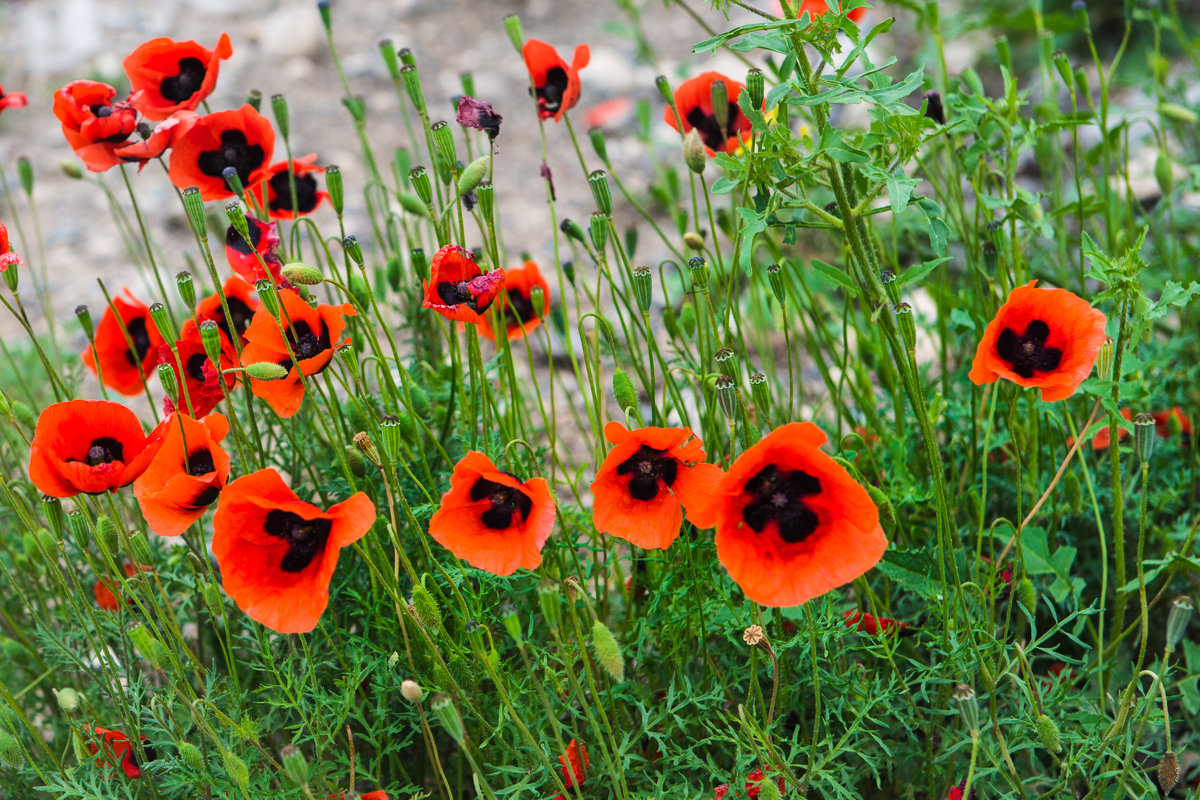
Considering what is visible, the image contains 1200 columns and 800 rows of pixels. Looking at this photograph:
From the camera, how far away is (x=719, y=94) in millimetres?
1292

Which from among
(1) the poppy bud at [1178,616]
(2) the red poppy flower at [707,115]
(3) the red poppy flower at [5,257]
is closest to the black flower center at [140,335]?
(3) the red poppy flower at [5,257]

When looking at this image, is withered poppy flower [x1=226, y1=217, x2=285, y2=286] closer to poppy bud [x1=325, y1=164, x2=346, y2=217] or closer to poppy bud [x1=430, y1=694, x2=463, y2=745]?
poppy bud [x1=325, y1=164, x2=346, y2=217]

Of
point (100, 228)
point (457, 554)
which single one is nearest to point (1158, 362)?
point (457, 554)

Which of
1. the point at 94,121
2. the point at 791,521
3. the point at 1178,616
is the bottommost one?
the point at 1178,616

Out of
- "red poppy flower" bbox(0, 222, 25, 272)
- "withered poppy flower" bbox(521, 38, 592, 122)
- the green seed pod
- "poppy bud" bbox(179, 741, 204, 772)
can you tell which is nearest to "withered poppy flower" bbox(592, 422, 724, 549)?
the green seed pod

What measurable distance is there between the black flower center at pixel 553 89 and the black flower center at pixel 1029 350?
710 millimetres

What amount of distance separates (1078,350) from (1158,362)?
0.56m

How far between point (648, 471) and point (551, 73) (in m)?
0.70

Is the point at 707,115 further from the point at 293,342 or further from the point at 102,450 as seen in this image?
the point at 102,450

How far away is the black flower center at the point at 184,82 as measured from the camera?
4.71ft

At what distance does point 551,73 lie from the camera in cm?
152

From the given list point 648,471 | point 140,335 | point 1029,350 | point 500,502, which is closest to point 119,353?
point 140,335

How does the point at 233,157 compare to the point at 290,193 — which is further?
the point at 290,193

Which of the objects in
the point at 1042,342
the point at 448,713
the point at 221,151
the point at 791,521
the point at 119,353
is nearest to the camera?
the point at 448,713
